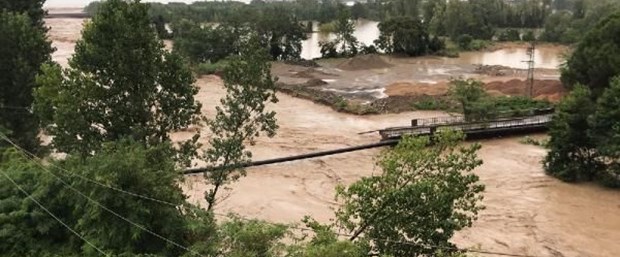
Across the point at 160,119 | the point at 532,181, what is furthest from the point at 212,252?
the point at 532,181

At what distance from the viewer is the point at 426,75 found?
57031mm

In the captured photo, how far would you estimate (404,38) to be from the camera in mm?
67875

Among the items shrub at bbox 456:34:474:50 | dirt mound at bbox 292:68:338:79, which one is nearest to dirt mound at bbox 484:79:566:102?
dirt mound at bbox 292:68:338:79

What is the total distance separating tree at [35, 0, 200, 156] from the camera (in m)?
14.9

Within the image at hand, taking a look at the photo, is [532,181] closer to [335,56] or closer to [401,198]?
[401,198]

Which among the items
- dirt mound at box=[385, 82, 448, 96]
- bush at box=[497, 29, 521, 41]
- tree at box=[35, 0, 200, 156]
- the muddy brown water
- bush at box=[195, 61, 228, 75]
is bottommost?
the muddy brown water

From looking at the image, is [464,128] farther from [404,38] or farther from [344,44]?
[344,44]

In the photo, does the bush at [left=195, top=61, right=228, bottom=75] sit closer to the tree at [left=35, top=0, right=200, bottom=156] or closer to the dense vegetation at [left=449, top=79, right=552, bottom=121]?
the dense vegetation at [left=449, top=79, right=552, bottom=121]

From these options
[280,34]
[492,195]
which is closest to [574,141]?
[492,195]

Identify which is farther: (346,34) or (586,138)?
(346,34)

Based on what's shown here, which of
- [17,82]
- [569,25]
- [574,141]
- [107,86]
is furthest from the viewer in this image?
[569,25]

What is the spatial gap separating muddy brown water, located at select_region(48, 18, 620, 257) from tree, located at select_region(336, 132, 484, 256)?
18.9 ft

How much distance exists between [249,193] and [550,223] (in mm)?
12164

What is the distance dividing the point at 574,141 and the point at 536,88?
2198 cm
